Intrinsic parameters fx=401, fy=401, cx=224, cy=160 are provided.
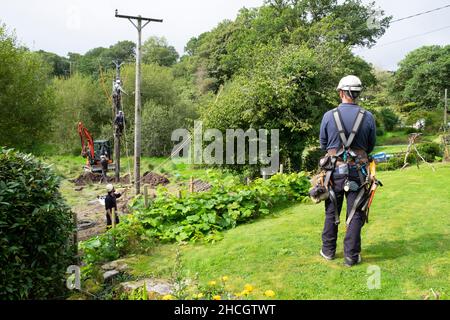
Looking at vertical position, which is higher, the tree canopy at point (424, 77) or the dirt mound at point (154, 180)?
the tree canopy at point (424, 77)

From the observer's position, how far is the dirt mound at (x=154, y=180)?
2694cm

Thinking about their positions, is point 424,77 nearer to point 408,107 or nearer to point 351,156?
point 408,107

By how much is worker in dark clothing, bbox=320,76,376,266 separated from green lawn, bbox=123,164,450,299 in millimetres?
454

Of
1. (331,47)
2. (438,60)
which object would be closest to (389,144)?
(438,60)

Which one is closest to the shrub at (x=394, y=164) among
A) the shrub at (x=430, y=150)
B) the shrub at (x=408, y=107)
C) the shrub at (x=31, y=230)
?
the shrub at (x=430, y=150)

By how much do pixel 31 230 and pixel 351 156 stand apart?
4.22 meters

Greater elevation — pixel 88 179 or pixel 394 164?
pixel 394 164

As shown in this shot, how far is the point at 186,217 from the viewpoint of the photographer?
27.2 ft

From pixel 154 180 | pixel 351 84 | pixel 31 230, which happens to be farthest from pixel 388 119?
pixel 31 230

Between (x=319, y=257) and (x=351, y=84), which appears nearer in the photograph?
(x=351, y=84)

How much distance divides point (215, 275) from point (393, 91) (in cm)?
5794

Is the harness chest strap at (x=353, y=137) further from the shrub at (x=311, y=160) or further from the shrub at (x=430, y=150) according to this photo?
the shrub at (x=430, y=150)

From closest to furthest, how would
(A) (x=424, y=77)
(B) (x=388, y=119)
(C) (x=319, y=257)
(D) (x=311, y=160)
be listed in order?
(C) (x=319, y=257) → (D) (x=311, y=160) → (B) (x=388, y=119) → (A) (x=424, y=77)

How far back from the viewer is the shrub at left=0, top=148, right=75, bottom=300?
4.71 m
